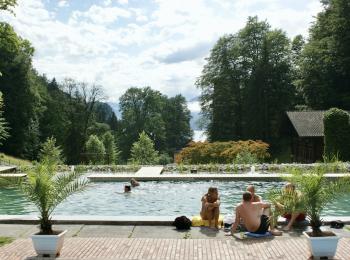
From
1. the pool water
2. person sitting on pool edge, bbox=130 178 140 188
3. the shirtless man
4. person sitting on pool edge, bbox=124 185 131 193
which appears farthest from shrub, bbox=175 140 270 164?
the shirtless man

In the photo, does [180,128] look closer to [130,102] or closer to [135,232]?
[130,102]

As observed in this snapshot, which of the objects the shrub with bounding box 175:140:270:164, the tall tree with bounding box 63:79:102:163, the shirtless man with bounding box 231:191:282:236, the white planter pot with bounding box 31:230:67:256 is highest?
the tall tree with bounding box 63:79:102:163

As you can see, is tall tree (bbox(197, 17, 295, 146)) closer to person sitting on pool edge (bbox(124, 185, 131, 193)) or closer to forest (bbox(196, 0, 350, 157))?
forest (bbox(196, 0, 350, 157))

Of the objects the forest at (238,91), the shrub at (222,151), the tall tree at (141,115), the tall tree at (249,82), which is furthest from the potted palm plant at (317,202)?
the tall tree at (141,115)

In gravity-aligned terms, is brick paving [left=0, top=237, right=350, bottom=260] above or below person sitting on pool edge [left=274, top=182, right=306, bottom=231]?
below

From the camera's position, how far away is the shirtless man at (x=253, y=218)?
10.2 metres

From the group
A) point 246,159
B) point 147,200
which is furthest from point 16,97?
point 147,200

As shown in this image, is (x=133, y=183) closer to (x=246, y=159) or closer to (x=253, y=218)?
(x=246, y=159)

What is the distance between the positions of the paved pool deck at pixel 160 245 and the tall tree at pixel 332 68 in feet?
141

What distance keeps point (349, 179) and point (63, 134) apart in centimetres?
6108

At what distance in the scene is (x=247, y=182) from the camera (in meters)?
22.7

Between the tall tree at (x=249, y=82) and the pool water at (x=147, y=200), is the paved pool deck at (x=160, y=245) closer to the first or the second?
the pool water at (x=147, y=200)

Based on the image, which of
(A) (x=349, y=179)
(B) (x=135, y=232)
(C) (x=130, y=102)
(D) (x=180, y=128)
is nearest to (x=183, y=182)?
(B) (x=135, y=232)

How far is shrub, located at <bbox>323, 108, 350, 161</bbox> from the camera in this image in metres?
30.7
